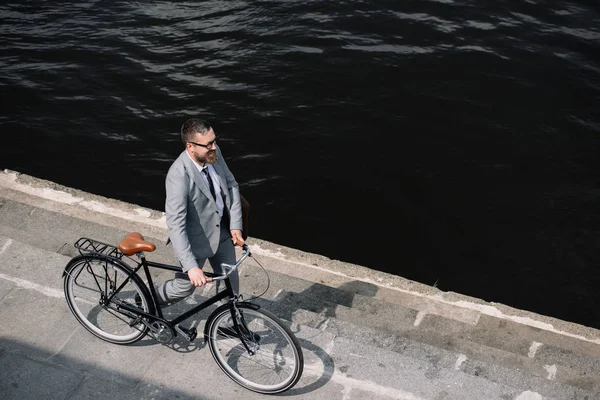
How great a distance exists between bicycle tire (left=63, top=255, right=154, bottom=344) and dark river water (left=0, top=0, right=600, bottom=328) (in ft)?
15.4

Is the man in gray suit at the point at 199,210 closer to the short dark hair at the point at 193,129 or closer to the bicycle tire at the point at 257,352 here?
the short dark hair at the point at 193,129

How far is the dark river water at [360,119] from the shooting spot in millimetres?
10258

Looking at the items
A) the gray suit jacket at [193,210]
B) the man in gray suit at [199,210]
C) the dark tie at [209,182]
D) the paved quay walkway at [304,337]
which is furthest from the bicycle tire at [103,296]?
the dark tie at [209,182]

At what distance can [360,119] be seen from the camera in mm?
12461

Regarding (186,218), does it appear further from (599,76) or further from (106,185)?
(599,76)

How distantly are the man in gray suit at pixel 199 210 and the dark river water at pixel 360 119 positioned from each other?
480 centimetres

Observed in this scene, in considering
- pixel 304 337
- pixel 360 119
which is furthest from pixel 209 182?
pixel 360 119

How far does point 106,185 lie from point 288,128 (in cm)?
318

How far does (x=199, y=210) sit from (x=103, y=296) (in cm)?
120

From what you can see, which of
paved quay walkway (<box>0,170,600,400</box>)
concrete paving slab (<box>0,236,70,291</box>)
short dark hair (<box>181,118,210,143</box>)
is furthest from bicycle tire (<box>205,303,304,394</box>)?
concrete paving slab (<box>0,236,70,291</box>)

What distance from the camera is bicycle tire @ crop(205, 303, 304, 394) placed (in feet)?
16.9

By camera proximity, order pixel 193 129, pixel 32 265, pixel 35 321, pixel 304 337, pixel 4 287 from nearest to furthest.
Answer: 1. pixel 193 129
2. pixel 304 337
3. pixel 35 321
4. pixel 4 287
5. pixel 32 265

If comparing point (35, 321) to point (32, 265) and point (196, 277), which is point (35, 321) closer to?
point (32, 265)

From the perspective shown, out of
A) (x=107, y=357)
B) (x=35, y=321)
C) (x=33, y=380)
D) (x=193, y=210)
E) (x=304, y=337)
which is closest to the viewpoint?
(x=193, y=210)
